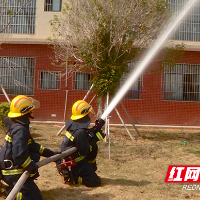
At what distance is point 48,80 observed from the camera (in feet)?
45.4

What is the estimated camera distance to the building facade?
44.5 ft

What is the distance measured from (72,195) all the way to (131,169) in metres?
1.98

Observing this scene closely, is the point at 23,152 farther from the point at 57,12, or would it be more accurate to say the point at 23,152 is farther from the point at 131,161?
the point at 57,12

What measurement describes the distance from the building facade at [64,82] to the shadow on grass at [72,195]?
27.2 feet

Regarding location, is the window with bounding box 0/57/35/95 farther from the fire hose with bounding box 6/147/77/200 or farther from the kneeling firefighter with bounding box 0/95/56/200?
the kneeling firefighter with bounding box 0/95/56/200

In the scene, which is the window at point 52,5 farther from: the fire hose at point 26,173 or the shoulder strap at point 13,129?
the shoulder strap at point 13,129

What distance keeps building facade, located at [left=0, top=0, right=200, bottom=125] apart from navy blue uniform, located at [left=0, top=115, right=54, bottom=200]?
912 centimetres

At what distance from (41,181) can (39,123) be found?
25.6 feet

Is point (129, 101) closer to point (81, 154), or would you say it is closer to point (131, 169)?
point (131, 169)

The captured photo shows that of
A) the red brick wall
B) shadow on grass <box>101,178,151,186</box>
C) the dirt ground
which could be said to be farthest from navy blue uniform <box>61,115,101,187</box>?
the red brick wall

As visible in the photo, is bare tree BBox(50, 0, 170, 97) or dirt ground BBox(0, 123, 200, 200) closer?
dirt ground BBox(0, 123, 200, 200)

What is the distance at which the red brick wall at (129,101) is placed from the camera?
13.6 meters

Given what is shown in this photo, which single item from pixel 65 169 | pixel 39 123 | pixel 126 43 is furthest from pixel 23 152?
pixel 39 123

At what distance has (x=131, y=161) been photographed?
7070 millimetres
